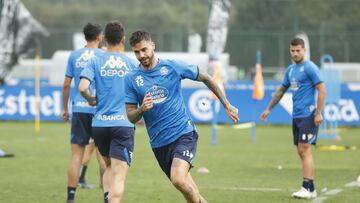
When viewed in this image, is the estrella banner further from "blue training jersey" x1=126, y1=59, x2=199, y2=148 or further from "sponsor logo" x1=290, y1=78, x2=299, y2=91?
"blue training jersey" x1=126, y1=59, x2=199, y2=148

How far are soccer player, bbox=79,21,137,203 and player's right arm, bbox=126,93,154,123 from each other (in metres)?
0.85

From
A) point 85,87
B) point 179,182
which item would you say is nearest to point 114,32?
point 85,87

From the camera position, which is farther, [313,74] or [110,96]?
[313,74]

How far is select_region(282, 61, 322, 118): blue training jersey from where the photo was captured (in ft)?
43.9

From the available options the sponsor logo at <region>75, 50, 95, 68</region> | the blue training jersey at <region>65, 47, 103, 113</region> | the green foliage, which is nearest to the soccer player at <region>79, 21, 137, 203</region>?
the blue training jersey at <region>65, 47, 103, 113</region>

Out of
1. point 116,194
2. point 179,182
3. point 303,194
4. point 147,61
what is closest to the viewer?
point 179,182

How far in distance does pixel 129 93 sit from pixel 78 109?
2.58 m

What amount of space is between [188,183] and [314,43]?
127 feet

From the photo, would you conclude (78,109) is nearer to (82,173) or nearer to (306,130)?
(82,173)

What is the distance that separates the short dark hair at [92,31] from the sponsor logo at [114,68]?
5.40 feet

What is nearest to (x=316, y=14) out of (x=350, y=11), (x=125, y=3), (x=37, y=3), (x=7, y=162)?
(x=350, y=11)

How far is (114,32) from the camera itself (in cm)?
1052

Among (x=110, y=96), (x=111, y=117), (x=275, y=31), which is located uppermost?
(x=275, y=31)

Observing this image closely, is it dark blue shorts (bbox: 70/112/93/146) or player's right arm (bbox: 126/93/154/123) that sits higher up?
player's right arm (bbox: 126/93/154/123)
